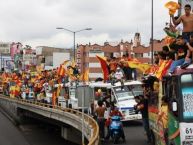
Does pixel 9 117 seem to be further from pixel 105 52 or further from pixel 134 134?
pixel 134 134

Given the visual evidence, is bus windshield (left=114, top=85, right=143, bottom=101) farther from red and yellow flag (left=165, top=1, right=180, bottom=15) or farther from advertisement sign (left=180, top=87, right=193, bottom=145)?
advertisement sign (left=180, top=87, right=193, bottom=145)

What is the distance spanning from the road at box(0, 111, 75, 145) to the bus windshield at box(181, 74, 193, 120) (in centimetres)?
3600

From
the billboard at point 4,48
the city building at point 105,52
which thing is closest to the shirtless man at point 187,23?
the city building at point 105,52

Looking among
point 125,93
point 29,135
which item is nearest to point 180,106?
point 125,93

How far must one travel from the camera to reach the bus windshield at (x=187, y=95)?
1185cm

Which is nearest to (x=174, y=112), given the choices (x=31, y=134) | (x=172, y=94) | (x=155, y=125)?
(x=172, y=94)

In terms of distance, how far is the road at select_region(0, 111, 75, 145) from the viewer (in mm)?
54469

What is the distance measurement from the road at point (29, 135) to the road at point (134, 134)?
65.3ft

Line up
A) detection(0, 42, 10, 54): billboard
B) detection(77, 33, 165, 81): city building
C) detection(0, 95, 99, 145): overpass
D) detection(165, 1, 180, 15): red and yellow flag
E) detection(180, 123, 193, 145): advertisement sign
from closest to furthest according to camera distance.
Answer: detection(180, 123, 193, 145): advertisement sign
detection(165, 1, 180, 15): red and yellow flag
detection(0, 95, 99, 145): overpass
detection(77, 33, 165, 81): city building
detection(0, 42, 10, 54): billboard

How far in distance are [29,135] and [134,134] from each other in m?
38.1

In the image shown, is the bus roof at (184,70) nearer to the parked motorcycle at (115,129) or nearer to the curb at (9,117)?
the parked motorcycle at (115,129)

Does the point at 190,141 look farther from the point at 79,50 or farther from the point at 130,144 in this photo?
the point at 79,50

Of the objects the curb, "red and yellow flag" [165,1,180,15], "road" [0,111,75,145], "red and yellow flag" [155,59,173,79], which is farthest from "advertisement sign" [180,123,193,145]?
the curb

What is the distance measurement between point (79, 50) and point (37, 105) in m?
68.7
